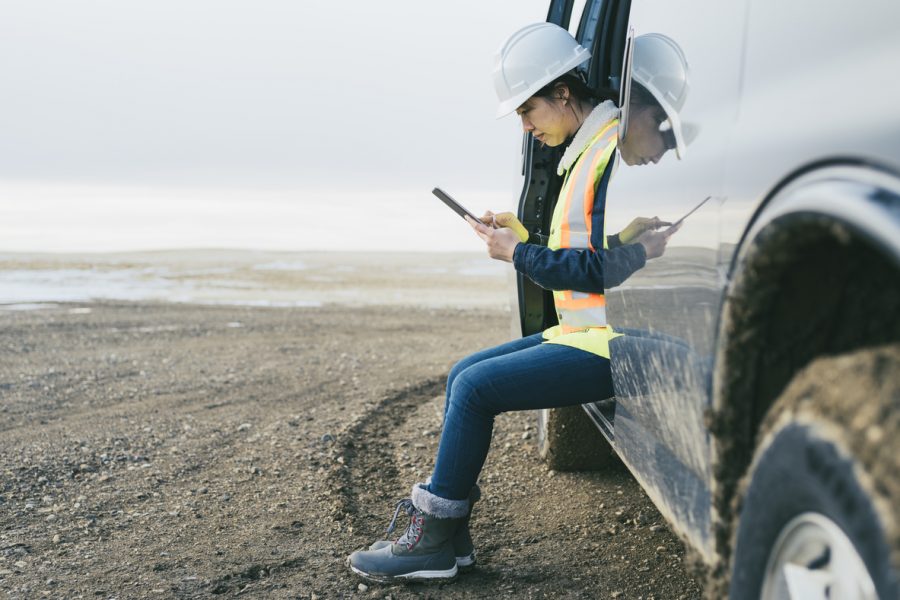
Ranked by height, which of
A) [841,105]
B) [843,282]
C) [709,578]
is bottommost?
[709,578]

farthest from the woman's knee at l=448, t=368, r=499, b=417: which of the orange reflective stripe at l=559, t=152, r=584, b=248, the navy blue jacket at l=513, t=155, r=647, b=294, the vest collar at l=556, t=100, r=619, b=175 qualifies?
the vest collar at l=556, t=100, r=619, b=175

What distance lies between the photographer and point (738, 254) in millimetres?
1671

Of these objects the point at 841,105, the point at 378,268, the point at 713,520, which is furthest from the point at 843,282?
the point at 378,268

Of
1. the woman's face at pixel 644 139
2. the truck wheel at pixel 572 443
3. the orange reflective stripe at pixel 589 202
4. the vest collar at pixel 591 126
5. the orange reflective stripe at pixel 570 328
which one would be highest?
the vest collar at pixel 591 126

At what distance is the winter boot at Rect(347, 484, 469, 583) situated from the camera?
3229 mm

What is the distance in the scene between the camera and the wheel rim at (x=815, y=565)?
4.40ft

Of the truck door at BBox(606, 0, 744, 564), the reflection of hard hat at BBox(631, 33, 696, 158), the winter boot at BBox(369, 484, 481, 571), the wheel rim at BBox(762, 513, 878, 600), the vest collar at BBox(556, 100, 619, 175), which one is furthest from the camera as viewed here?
the winter boot at BBox(369, 484, 481, 571)

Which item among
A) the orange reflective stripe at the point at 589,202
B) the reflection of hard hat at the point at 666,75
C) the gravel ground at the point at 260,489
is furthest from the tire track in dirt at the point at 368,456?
the reflection of hard hat at the point at 666,75

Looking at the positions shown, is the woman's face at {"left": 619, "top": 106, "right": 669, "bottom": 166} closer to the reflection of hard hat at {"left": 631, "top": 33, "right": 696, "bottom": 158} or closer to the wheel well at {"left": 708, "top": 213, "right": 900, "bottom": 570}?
the reflection of hard hat at {"left": 631, "top": 33, "right": 696, "bottom": 158}

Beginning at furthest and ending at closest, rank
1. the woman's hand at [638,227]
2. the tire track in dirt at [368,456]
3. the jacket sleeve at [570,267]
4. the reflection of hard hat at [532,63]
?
the tire track in dirt at [368,456] → the reflection of hard hat at [532,63] → the jacket sleeve at [570,267] → the woman's hand at [638,227]

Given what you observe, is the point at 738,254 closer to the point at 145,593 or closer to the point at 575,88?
the point at 575,88

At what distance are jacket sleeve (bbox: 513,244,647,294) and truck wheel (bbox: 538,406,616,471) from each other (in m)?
1.61

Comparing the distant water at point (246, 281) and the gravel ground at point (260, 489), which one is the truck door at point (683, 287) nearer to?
the gravel ground at point (260, 489)

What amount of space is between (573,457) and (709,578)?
2.80 meters
